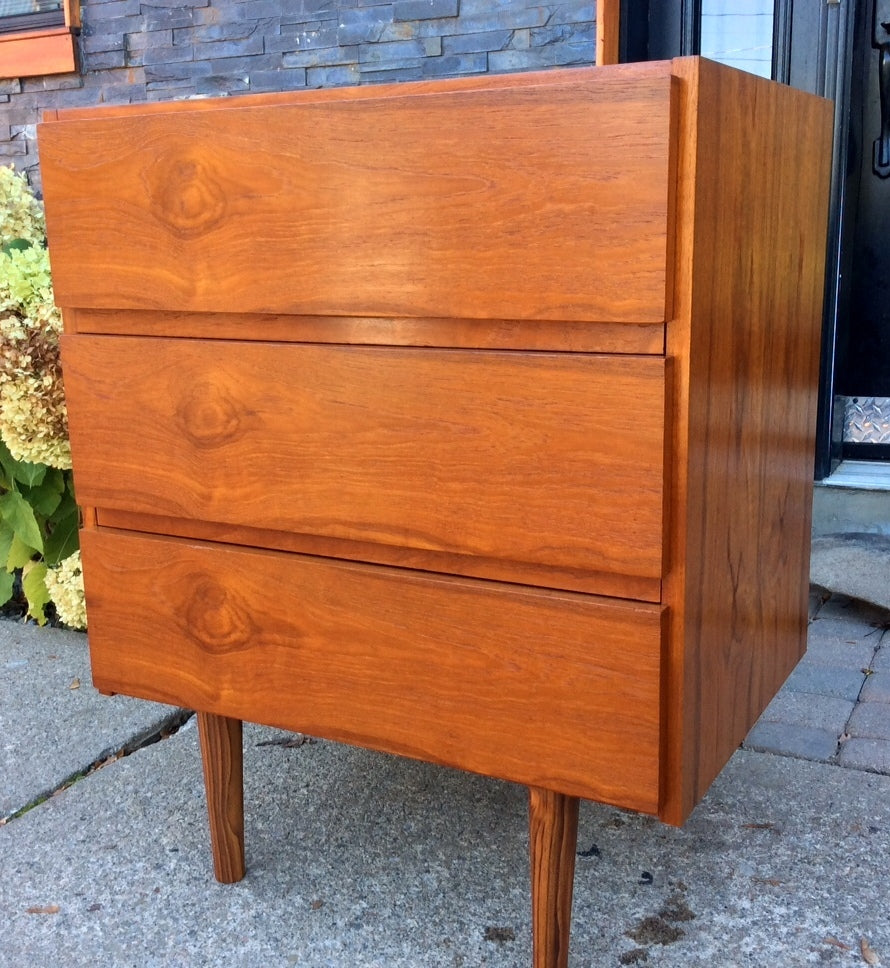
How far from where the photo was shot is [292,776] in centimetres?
201

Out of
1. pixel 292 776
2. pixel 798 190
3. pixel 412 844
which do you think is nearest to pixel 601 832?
pixel 412 844

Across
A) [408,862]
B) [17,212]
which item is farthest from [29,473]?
[408,862]

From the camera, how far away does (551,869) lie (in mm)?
1319

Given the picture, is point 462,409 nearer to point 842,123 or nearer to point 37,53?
point 842,123

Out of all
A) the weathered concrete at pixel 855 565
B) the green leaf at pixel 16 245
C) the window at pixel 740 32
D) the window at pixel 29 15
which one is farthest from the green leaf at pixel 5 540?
the window at pixel 740 32

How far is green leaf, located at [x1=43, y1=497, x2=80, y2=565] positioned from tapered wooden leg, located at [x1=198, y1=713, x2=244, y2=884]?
1388 mm

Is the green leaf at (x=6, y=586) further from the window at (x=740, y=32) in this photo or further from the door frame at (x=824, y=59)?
the window at (x=740, y=32)

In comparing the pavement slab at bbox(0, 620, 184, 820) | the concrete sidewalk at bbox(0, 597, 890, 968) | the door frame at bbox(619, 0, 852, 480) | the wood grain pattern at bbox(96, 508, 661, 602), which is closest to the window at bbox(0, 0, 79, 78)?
the door frame at bbox(619, 0, 852, 480)

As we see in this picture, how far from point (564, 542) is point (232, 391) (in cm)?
47

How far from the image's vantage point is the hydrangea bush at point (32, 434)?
8.22ft

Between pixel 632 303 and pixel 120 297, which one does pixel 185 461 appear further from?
pixel 632 303

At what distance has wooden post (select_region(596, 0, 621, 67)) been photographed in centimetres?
282

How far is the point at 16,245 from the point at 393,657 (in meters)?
2.01

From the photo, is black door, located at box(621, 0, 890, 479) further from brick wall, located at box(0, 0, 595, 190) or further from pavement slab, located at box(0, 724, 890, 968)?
pavement slab, located at box(0, 724, 890, 968)
